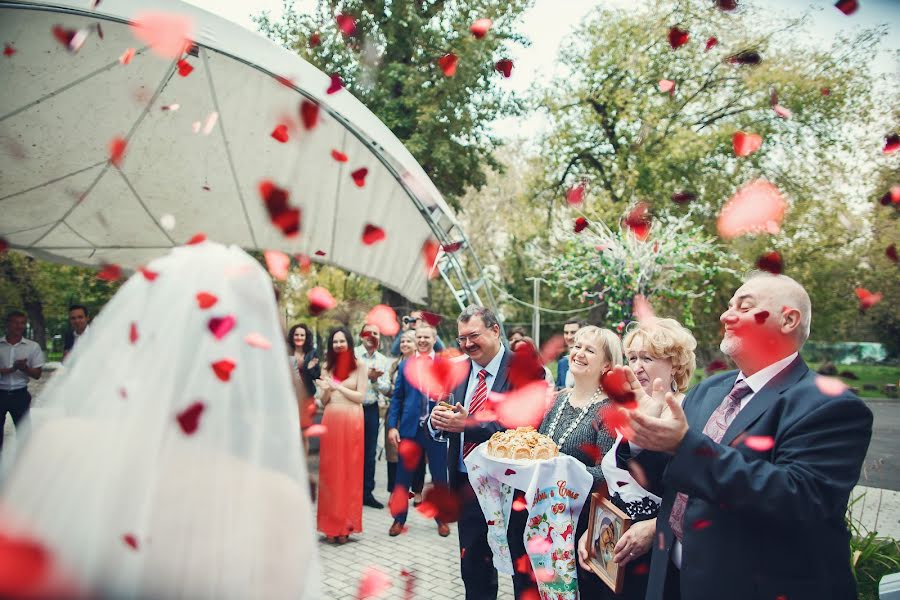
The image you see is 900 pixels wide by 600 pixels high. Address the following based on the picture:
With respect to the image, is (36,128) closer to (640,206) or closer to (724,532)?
(724,532)

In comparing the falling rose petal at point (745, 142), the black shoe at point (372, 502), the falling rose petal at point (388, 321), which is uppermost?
the falling rose petal at point (745, 142)

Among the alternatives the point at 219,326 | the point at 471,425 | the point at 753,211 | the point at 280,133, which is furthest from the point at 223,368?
the point at 753,211

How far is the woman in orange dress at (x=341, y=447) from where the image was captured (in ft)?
20.1

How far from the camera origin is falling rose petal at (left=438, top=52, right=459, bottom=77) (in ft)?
50.0

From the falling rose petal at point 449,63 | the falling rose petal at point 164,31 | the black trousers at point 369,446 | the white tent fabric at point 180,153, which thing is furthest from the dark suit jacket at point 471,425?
the falling rose petal at point 449,63

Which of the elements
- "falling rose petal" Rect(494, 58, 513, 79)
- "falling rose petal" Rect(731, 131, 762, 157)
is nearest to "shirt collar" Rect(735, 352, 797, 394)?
"falling rose petal" Rect(494, 58, 513, 79)

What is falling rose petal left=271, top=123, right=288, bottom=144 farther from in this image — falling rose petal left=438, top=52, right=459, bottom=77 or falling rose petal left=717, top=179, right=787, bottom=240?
falling rose petal left=717, top=179, right=787, bottom=240

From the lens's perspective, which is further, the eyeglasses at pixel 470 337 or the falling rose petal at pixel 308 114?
the falling rose petal at pixel 308 114

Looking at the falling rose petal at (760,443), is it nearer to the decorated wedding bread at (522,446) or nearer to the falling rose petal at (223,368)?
the decorated wedding bread at (522,446)

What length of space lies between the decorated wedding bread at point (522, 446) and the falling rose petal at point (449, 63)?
13153 millimetres

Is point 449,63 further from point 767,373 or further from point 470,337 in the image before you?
point 767,373

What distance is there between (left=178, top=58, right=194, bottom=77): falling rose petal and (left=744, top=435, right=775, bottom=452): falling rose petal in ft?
22.3

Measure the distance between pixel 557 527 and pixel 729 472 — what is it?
1499mm

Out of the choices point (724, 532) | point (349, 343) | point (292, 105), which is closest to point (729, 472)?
point (724, 532)
